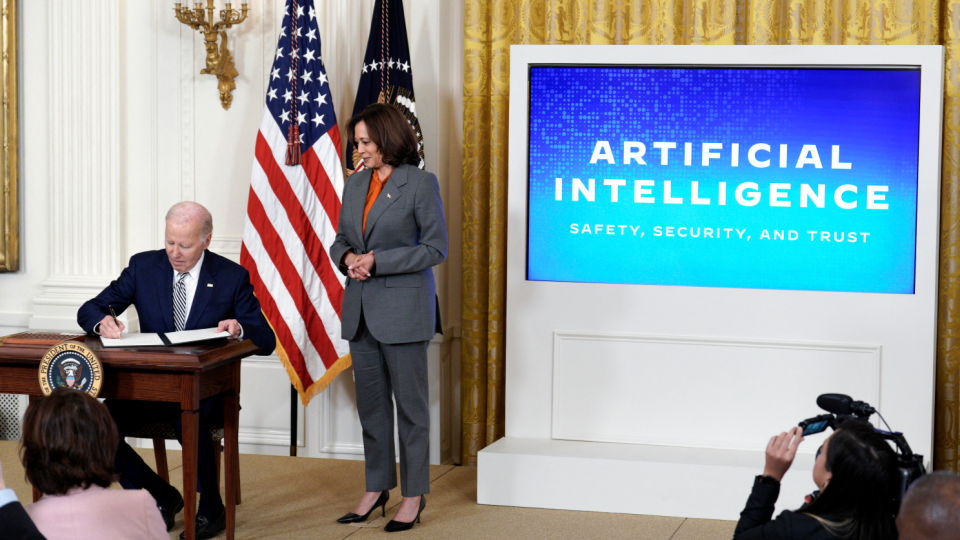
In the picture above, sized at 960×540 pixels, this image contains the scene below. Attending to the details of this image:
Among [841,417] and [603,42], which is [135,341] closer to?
[841,417]

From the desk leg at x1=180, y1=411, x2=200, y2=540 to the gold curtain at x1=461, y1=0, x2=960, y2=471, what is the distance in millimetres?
1722

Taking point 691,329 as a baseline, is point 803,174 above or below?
above

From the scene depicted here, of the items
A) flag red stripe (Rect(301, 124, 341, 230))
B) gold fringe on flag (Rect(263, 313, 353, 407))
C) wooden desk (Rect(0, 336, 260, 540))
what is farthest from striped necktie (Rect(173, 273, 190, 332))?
flag red stripe (Rect(301, 124, 341, 230))

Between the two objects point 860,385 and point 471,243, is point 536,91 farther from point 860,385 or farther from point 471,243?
point 860,385

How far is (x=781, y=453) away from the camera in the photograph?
6.53 ft

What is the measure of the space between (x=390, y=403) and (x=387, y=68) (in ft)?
5.39

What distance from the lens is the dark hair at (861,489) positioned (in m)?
1.82

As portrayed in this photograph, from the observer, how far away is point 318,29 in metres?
4.58

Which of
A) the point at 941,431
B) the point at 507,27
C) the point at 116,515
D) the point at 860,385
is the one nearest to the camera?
the point at 116,515

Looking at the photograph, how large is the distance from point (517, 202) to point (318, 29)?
1350mm

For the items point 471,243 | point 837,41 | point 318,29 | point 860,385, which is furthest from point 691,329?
point 318,29

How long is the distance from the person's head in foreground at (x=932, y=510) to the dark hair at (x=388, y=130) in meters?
2.49

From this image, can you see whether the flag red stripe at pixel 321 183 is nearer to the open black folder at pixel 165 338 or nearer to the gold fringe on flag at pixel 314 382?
the gold fringe on flag at pixel 314 382

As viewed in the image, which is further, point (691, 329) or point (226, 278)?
point (691, 329)
